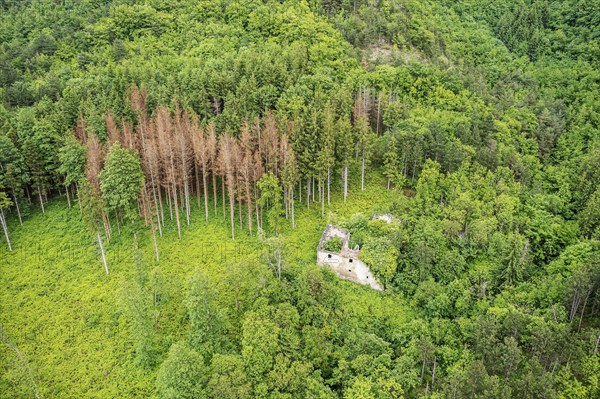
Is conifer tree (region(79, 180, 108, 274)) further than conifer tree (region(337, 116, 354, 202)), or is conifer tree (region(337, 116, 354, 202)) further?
conifer tree (region(337, 116, 354, 202))

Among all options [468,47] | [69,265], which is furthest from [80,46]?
[468,47]

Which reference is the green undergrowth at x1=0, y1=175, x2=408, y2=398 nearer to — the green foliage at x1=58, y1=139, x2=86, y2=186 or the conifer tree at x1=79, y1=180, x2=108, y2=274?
the conifer tree at x1=79, y1=180, x2=108, y2=274

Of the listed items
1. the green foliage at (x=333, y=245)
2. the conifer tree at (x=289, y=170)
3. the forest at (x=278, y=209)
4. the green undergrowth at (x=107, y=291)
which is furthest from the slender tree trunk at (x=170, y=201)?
the green foliage at (x=333, y=245)

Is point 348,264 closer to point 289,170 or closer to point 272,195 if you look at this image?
point 272,195

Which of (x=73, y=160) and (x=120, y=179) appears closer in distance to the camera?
(x=120, y=179)

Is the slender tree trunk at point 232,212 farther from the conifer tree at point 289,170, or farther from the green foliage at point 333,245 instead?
the green foliage at point 333,245

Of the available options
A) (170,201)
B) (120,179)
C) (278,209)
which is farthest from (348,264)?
(120,179)

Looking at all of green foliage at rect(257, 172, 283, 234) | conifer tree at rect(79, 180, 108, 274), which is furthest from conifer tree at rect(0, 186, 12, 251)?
green foliage at rect(257, 172, 283, 234)
